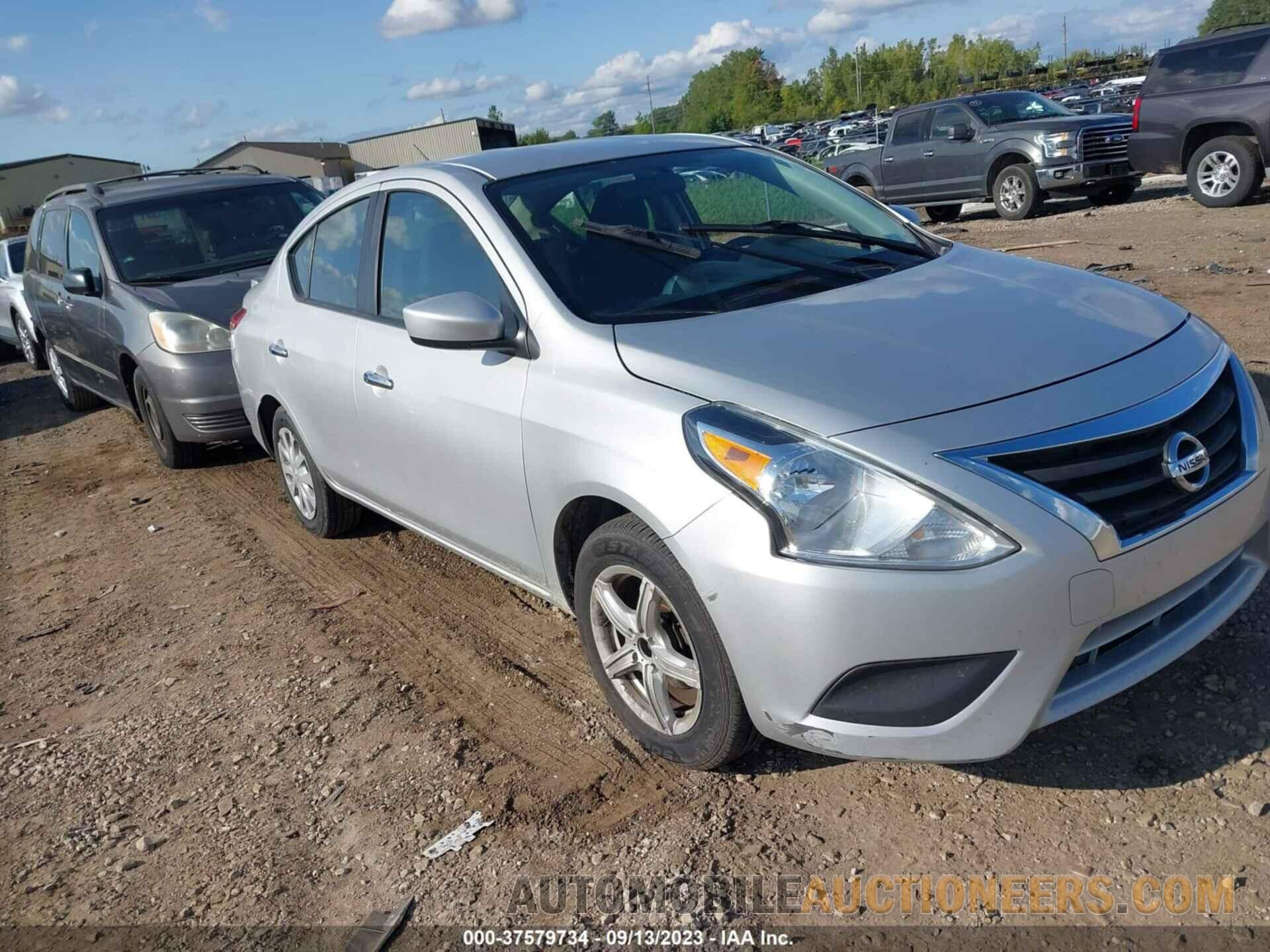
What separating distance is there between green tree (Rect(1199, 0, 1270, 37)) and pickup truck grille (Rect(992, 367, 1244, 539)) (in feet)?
346

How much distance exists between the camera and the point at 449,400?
3.60m

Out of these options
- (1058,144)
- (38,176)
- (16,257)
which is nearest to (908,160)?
(1058,144)

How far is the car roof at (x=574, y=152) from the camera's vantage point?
12.9ft

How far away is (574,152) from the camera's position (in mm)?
4090

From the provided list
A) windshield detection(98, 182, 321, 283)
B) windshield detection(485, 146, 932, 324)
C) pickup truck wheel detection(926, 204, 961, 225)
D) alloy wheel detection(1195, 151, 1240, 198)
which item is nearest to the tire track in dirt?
windshield detection(485, 146, 932, 324)

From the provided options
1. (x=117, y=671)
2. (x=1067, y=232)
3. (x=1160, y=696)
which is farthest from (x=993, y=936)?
(x=1067, y=232)

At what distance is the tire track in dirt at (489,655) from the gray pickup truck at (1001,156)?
12091 mm

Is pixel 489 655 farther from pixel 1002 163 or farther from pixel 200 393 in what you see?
pixel 1002 163

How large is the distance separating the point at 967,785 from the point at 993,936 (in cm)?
57

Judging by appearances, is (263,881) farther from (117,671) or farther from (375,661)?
(117,671)

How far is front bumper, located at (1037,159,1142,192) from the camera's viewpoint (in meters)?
14.1

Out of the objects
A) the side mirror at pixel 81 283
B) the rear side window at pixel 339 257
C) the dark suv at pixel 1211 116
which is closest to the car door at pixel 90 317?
the side mirror at pixel 81 283

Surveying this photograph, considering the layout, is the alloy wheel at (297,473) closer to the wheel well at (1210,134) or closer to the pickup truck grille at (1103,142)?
the wheel well at (1210,134)

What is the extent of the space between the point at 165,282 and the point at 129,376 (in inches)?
28.9
